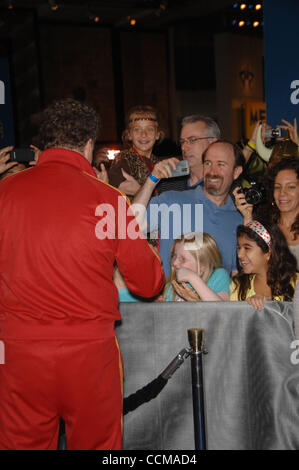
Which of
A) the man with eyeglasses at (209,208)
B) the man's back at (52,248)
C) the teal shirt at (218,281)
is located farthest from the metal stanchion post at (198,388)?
the man with eyeglasses at (209,208)

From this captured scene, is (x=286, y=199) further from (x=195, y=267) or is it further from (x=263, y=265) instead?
(x=195, y=267)

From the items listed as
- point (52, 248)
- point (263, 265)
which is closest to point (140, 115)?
point (263, 265)

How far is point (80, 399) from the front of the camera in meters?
1.90

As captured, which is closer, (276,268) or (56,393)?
(56,393)

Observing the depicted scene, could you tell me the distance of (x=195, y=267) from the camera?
8.88ft

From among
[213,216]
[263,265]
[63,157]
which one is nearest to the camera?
[63,157]

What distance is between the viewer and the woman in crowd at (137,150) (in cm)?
352

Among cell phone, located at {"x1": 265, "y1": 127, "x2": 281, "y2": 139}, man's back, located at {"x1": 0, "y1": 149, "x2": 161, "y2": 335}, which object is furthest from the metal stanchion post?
cell phone, located at {"x1": 265, "y1": 127, "x2": 281, "y2": 139}

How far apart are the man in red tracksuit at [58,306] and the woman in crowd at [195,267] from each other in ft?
2.34

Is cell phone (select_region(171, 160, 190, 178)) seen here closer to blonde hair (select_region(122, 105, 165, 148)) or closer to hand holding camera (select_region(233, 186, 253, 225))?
hand holding camera (select_region(233, 186, 253, 225))

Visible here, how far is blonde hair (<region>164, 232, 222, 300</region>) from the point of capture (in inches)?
107

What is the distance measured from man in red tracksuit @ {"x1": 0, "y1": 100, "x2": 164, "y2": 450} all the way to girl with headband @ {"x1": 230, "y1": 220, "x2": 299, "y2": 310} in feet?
3.19

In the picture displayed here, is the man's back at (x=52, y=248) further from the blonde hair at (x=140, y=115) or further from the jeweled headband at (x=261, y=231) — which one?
the blonde hair at (x=140, y=115)

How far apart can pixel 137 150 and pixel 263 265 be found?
1.31 metres
